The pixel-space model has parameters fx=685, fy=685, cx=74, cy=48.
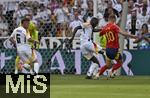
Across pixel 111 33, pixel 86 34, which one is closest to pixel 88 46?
pixel 86 34

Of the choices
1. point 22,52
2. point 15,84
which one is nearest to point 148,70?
point 22,52

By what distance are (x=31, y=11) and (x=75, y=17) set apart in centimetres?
216

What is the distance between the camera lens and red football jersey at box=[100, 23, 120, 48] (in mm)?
22859

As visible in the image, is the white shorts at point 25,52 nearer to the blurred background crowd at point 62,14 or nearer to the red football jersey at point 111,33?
the red football jersey at point 111,33

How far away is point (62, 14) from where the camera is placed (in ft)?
95.1

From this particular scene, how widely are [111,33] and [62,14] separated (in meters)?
6.31

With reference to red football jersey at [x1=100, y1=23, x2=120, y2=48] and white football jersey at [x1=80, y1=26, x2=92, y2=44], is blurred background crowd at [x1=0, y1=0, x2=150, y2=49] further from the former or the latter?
red football jersey at [x1=100, y1=23, x2=120, y2=48]

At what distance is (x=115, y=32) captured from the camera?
23.0 metres

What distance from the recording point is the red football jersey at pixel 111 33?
22.9m

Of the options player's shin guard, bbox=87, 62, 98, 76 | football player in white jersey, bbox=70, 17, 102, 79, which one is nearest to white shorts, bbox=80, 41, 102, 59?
football player in white jersey, bbox=70, 17, 102, 79

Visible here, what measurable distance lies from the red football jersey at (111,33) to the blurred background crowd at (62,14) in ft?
12.4

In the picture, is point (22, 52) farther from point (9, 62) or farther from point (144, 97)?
point (144, 97)

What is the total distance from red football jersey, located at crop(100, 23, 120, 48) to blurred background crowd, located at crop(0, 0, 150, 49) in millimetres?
3779

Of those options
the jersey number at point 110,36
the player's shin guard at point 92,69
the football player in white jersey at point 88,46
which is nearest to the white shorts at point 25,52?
the football player in white jersey at point 88,46
